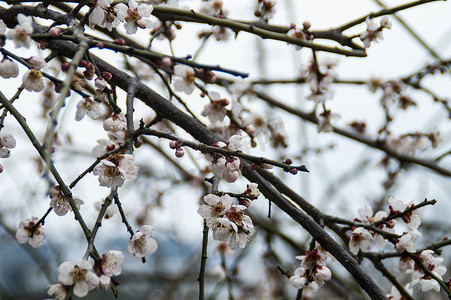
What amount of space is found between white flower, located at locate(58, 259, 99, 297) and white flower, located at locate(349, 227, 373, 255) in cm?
75

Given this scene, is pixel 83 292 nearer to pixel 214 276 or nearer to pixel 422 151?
pixel 214 276

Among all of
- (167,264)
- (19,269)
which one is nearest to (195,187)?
(167,264)

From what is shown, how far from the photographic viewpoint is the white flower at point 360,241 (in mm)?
1348

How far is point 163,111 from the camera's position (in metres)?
1.36

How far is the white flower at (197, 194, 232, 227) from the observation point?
1148 millimetres

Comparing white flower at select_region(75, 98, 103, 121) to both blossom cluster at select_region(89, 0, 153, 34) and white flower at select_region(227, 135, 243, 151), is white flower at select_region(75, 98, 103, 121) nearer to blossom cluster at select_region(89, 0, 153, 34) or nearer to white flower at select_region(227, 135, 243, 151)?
blossom cluster at select_region(89, 0, 153, 34)

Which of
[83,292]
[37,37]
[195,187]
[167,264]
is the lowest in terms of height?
[83,292]

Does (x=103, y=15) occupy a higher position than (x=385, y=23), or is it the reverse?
(x=385, y=23)

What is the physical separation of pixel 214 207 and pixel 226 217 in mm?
40

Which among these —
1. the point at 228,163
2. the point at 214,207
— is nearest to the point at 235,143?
the point at 228,163

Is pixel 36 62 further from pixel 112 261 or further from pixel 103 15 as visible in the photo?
pixel 112 261

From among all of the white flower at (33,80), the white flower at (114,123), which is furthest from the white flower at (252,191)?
the white flower at (33,80)

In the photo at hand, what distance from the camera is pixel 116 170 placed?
111cm

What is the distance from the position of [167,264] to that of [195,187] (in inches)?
121
